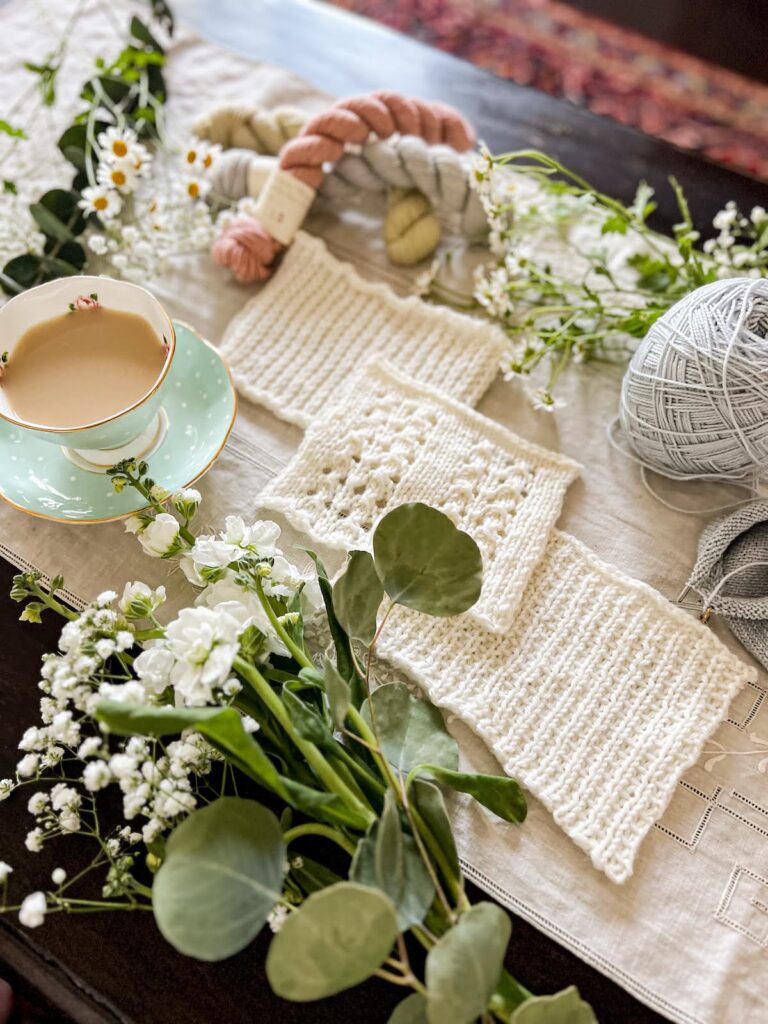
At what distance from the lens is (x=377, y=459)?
2.68ft

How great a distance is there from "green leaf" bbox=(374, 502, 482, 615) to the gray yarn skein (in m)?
0.46

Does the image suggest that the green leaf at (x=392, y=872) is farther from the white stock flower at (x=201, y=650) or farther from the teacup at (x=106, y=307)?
the teacup at (x=106, y=307)

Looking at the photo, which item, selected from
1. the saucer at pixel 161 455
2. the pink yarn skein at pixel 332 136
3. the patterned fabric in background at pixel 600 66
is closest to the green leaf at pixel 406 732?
the saucer at pixel 161 455

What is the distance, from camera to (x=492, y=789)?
2.16ft

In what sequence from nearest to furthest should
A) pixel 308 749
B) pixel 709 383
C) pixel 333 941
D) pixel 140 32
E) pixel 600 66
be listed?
pixel 333 941 < pixel 308 749 < pixel 709 383 < pixel 140 32 < pixel 600 66

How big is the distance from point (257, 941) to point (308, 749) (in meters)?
0.17

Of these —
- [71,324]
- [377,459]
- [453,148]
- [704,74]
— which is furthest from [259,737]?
[704,74]

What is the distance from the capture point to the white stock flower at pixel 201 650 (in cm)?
→ 57

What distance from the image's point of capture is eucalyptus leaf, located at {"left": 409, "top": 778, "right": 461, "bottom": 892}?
619 mm

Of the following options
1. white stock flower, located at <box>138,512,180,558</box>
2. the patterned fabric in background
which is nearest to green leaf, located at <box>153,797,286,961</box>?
white stock flower, located at <box>138,512,180,558</box>

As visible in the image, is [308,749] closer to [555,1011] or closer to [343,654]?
→ [343,654]

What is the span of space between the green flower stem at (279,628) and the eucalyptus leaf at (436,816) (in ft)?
0.42

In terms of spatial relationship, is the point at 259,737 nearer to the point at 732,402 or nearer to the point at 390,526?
the point at 390,526

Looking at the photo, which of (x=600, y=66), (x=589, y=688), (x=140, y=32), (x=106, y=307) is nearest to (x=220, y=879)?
(x=589, y=688)
